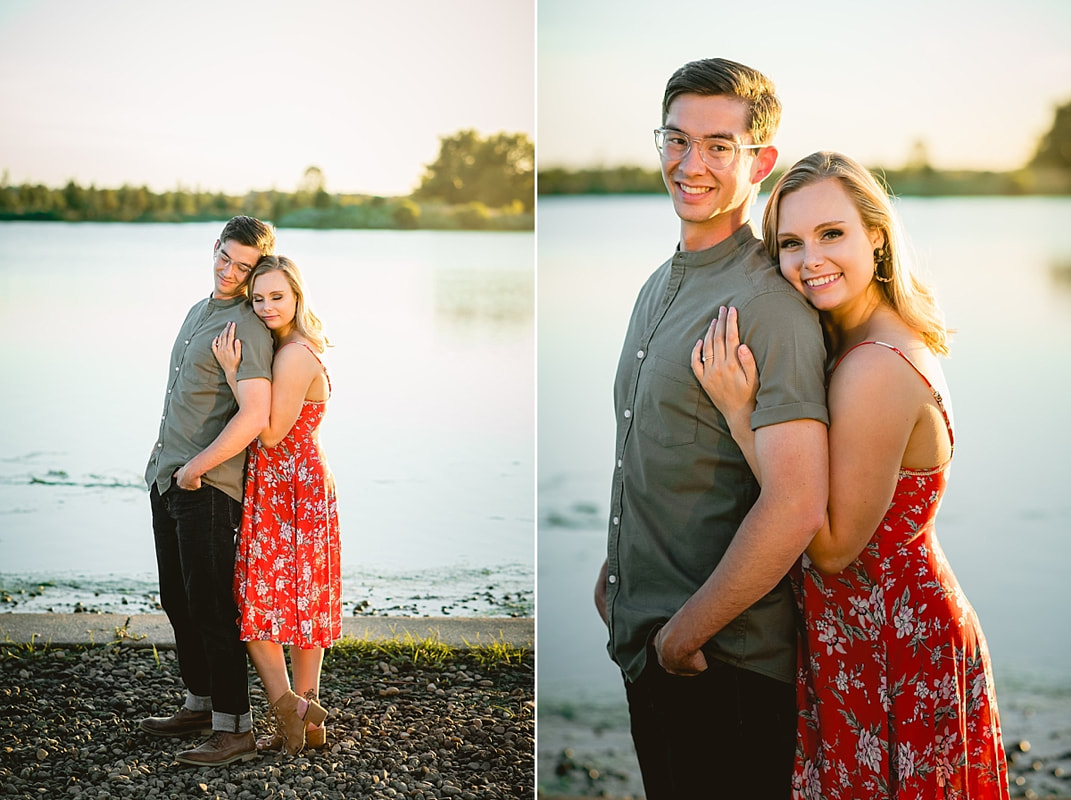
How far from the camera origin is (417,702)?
3.40 meters

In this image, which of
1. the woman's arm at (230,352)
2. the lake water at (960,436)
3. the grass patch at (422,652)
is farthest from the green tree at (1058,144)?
the woman's arm at (230,352)

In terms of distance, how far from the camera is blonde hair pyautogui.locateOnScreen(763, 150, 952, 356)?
1822 mm

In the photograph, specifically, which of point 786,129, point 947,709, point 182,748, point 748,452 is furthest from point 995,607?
point 182,748

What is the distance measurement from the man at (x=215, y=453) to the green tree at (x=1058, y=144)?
8.03ft

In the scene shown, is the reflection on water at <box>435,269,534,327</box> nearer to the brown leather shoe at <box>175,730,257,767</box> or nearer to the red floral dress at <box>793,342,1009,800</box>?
the brown leather shoe at <box>175,730,257,767</box>

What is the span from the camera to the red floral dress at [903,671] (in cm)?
181

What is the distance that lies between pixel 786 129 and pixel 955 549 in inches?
60.0

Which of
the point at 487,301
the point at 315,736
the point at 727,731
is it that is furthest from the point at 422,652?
the point at 727,731

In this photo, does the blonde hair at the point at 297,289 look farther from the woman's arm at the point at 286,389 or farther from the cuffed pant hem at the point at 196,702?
the cuffed pant hem at the point at 196,702

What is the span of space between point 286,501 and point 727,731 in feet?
4.94

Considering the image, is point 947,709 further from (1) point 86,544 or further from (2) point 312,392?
(1) point 86,544

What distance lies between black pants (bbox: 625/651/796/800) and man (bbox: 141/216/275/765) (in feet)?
4.71

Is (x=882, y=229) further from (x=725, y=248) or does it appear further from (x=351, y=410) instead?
(x=351, y=410)

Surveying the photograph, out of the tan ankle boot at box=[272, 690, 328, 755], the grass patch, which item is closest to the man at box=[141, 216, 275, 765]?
the tan ankle boot at box=[272, 690, 328, 755]
